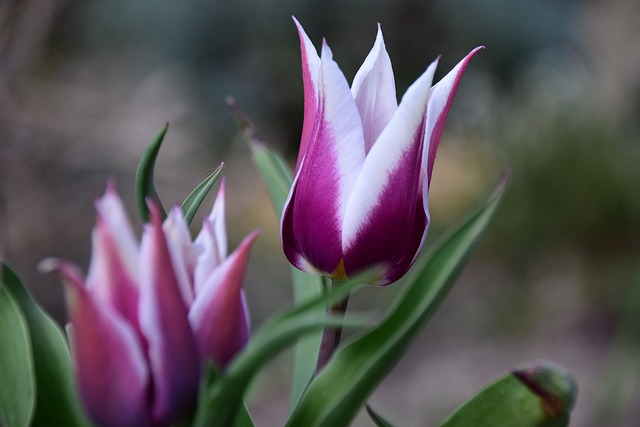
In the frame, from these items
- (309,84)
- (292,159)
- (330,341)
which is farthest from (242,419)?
(292,159)

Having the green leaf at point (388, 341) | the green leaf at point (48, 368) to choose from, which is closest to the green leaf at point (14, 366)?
the green leaf at point (48, 368)

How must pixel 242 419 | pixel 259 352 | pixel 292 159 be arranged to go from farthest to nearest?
1. pixel 292 159
2. pixel 242 419
3. pixel 259 352

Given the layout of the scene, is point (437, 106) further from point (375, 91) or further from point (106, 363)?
point (106, 363)

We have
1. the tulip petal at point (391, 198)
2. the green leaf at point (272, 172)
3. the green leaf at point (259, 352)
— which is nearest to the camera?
the green leaf at point (259, 352)

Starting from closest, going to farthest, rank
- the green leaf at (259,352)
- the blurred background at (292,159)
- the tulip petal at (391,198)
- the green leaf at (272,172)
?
the green leaf at (259,352), the tulip petal at (391,198), the green leaf at (272,172), the blurred background at (292,159)

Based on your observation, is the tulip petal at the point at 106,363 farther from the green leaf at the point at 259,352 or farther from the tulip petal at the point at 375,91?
the tulip petal at the point at 375,91
